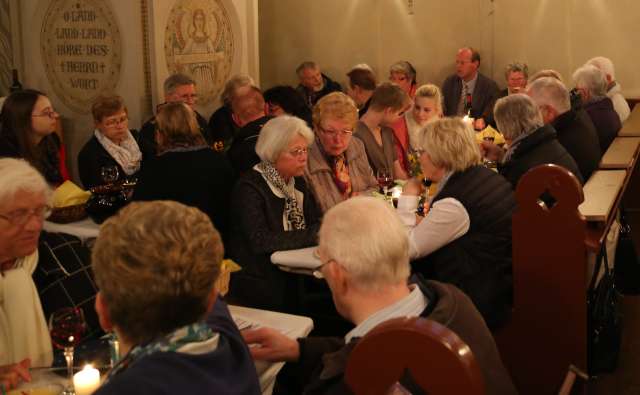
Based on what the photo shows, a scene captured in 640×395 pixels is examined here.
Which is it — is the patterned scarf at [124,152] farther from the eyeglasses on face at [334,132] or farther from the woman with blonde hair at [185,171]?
the eyeglasses on face at [334,132]

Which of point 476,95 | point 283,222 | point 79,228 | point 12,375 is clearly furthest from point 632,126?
point 12,375

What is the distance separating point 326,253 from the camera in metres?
1.98

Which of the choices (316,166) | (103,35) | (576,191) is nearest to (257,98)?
(316,166)

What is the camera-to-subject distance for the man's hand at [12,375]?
212 centimetres

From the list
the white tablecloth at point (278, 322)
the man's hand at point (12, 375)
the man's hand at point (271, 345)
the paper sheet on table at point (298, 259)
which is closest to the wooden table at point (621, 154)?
the paper sheet on table at point (298, 259)

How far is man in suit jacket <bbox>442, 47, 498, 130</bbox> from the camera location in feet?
28.5

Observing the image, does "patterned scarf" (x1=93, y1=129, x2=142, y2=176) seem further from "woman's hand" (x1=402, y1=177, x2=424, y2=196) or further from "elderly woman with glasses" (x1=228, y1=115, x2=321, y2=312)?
"woman's hand" (x1=402, y1=177, x2=424, y2=196)

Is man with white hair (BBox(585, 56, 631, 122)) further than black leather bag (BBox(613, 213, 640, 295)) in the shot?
Yes

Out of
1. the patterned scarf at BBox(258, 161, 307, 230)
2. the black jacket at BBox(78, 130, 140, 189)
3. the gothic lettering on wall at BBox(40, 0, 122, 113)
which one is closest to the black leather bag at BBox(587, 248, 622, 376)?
the patterned scarf at BBox(258, 161, 307, 230)

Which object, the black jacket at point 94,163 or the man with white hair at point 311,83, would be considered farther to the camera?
the man with white hair at point 311,83

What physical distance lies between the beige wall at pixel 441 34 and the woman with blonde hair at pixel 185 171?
5837mm

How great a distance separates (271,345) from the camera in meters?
2.34

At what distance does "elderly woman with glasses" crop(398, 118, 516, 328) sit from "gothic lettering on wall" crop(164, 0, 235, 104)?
12.6 ft

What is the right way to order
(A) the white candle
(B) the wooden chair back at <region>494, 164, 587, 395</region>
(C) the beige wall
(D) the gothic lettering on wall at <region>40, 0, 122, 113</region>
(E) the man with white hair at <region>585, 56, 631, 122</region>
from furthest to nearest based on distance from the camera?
(C) the beige wall < (E) the man with white hair at <region>585, 56, 631, 122</region> < (D) the gothic lettering on wall at <region>40, 0, 122, 113</region> < (B) the wooden chair back at <region>494, 164, 587, 395</region> < (A) the white candle
